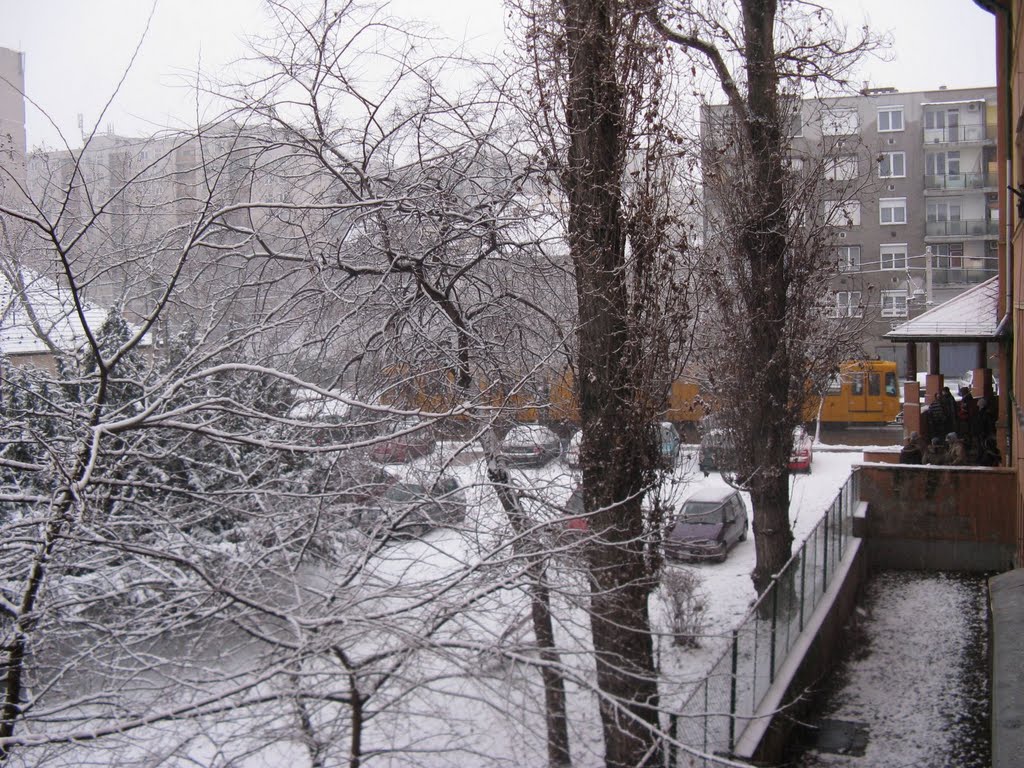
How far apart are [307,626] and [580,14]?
560 centimetres

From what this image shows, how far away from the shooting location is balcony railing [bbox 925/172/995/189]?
4700 cm

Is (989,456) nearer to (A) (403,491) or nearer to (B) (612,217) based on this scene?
(B) (612,217)

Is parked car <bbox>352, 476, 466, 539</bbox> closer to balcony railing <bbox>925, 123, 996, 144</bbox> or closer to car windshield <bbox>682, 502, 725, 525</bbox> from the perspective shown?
car windshield <bbox>682, 502, 725, 525</bbox>

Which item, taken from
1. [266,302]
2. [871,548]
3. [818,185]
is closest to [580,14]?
[266,302]

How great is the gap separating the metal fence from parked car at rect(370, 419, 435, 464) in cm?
250

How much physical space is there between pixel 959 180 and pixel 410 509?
48.6 meters

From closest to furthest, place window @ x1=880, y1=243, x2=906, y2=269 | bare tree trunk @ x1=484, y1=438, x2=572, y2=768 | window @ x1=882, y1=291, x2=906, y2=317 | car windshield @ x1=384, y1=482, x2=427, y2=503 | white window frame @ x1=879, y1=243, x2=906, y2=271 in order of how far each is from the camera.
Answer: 1. bare tree trunk @ x1=484, y1=438, x2=572, y2=768
2. car windshield @ x1=384, y1=482, x2=427, y2=503
3. window @ x1=882, y1=291, x2=906, y2=317
4. white window frame @ x1=879, y1=243, x2=906, y2=271
5. window @ x1=880, y1=243, x2=906, y2=269

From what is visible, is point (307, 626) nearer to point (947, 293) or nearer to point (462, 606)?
point (462, 606)

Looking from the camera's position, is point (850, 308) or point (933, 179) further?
point (933, 179)

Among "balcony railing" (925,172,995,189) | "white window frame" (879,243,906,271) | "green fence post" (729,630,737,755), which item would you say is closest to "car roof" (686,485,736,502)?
"green fence post" (729,630,737,755)

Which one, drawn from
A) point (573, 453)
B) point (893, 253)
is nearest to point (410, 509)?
point (573, 453)

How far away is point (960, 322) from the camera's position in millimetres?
21203

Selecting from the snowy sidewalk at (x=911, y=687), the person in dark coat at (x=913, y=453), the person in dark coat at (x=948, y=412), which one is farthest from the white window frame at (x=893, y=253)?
the snowy sidewalk at (x=911, y=687)

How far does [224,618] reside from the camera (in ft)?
15.9
